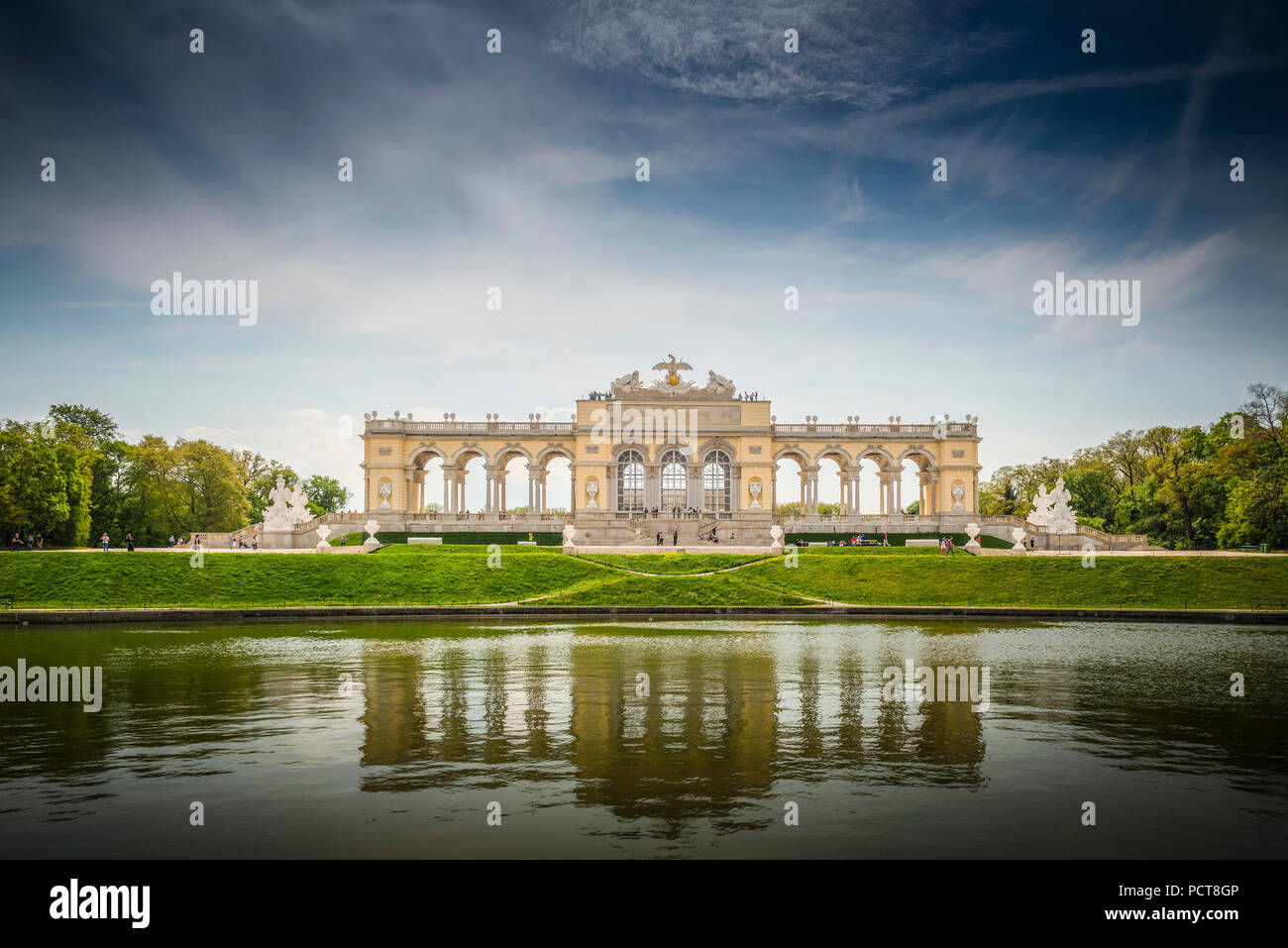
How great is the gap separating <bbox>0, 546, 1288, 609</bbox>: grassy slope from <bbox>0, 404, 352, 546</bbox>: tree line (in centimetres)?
1803

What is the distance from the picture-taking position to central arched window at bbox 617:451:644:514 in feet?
227

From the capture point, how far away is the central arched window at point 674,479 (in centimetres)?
6925

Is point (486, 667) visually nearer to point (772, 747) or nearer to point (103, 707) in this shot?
point (103, 707)

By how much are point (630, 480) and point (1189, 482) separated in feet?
134

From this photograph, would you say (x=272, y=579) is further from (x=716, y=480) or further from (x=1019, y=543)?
(x=716, y=480)

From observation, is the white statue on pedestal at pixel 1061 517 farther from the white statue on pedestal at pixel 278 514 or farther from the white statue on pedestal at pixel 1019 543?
the white statue on pedestal at pixel 278 514

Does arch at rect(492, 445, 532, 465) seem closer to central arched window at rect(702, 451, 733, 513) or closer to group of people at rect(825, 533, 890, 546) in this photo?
central arched window at rect(702, 451, 733, 513)

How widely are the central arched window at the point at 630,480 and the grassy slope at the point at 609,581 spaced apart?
27.8 meters

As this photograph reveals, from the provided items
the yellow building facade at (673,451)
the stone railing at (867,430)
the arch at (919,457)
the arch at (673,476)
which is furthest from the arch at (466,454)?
the arch at (919,457)

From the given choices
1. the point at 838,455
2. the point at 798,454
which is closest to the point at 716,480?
the point at 798,454

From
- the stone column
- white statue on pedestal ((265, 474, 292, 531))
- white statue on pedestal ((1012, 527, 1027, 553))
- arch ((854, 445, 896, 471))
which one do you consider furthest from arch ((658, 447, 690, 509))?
white statue on pedestal ((265, 474, 292, 531))

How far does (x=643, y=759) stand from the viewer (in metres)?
10.3
